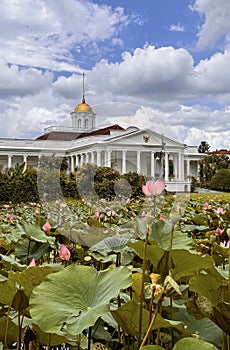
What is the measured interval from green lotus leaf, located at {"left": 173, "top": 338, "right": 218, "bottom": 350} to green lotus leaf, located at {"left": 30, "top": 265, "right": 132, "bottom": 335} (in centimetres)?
8

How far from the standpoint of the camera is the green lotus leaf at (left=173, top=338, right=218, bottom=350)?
0.41m

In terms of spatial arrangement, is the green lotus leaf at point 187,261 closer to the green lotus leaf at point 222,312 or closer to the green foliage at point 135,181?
the green lotus leaf at point 222,312

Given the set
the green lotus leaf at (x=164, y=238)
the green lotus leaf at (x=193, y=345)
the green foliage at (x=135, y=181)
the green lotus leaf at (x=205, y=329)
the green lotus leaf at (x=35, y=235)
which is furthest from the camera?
the green foliage at (x=135, y=181)

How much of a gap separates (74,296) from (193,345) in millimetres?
156

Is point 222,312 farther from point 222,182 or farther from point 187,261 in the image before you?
point 222,182

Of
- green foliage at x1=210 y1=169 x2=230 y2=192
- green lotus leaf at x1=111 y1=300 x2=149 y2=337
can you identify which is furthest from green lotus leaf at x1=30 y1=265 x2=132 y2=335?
green foliage at x1=210 y1=169 x2=230 y2=192

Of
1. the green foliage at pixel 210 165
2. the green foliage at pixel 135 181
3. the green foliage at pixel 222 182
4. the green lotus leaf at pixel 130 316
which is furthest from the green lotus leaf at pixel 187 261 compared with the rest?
the green foliage at pixel 210 165

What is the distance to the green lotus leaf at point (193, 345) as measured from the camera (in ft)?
1.33

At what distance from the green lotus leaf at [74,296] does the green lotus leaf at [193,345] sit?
0.08 m

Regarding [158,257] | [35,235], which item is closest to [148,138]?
[35,235]

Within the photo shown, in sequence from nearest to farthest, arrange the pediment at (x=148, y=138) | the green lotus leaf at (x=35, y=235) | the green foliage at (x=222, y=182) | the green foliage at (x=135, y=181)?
the green lotus leaf at (x=35, y=235) < the pediment at (x=148, y=138) < the green foliage at (x=135, y=181) < the green foliage at (x=222, y=182)

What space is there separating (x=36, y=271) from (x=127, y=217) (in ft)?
5.10

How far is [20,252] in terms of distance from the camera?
37.5 inches

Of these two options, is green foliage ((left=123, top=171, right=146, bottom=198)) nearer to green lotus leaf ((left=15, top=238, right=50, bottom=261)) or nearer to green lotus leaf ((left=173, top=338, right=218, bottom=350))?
green lotus leaf ((left=15, top=238, right=50, bottom=261))
